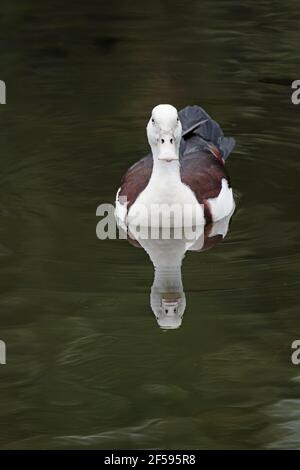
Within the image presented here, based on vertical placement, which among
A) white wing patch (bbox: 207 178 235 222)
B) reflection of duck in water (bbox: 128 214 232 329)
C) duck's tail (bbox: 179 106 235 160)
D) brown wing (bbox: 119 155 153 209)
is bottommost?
reflection of duck in water (bbox: 128 214 232 329)

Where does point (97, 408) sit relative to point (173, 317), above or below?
below

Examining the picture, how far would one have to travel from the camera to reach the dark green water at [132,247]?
7754 mm

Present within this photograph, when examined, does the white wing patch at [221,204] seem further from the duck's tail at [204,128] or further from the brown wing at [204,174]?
the duck's tail at [204,128]

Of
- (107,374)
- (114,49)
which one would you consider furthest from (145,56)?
(107,374)

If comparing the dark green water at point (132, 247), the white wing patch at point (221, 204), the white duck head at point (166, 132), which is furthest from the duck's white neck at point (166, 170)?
the dark green water at point (132, 247)

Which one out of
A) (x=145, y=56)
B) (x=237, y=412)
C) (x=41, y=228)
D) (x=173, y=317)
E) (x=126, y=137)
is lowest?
(x=237, y=412)

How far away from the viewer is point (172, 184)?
10242 millimetres

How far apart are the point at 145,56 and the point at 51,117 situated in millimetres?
1986

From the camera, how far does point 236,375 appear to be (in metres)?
8.11

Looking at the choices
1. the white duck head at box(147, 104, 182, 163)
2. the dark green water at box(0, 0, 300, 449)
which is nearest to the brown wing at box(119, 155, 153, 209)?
the dark green water at box(0, 0, 300, 449)

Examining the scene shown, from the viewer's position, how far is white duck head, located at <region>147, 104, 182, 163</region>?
9766mm

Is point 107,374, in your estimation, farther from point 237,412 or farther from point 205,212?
point 205,212

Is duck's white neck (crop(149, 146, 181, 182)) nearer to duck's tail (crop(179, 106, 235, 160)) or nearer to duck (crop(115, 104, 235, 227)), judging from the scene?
duck (crop(115, 104, 235, 227))

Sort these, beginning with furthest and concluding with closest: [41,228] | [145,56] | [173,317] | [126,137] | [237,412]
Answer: [145,56]
[126,137]
[41,228]
[173,317]
[237,412]
